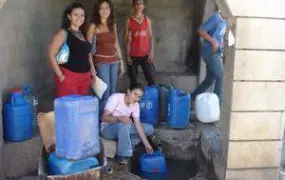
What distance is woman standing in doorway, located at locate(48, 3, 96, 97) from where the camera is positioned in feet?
16.5

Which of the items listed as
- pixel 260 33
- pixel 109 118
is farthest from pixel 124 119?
pixel 260 33

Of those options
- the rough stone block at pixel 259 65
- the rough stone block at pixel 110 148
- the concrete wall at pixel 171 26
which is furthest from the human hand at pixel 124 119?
the concrete wall at pixel 171 26

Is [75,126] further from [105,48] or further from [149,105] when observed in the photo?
[149,105]

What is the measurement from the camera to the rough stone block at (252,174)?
4.92 meters

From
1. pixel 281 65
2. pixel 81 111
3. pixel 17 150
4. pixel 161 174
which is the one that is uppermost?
pixel 281 65

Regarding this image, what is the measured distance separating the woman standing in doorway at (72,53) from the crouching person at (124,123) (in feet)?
1.53

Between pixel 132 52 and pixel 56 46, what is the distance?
6.26 ft

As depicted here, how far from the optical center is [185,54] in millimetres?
8305

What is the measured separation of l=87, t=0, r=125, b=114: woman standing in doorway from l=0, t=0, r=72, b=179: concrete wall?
89cm

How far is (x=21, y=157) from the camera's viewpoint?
512 cm

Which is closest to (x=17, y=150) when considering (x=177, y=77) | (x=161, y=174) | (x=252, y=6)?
(x=161, y=174)

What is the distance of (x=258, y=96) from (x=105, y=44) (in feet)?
7.18

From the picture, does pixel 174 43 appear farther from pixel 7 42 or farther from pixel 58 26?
pixel 7 42

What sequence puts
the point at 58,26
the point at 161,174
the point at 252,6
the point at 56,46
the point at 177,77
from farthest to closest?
the point at 177,77, the point at 58,26, the point at 161,174, the point at 56,46, the point at 252,6
